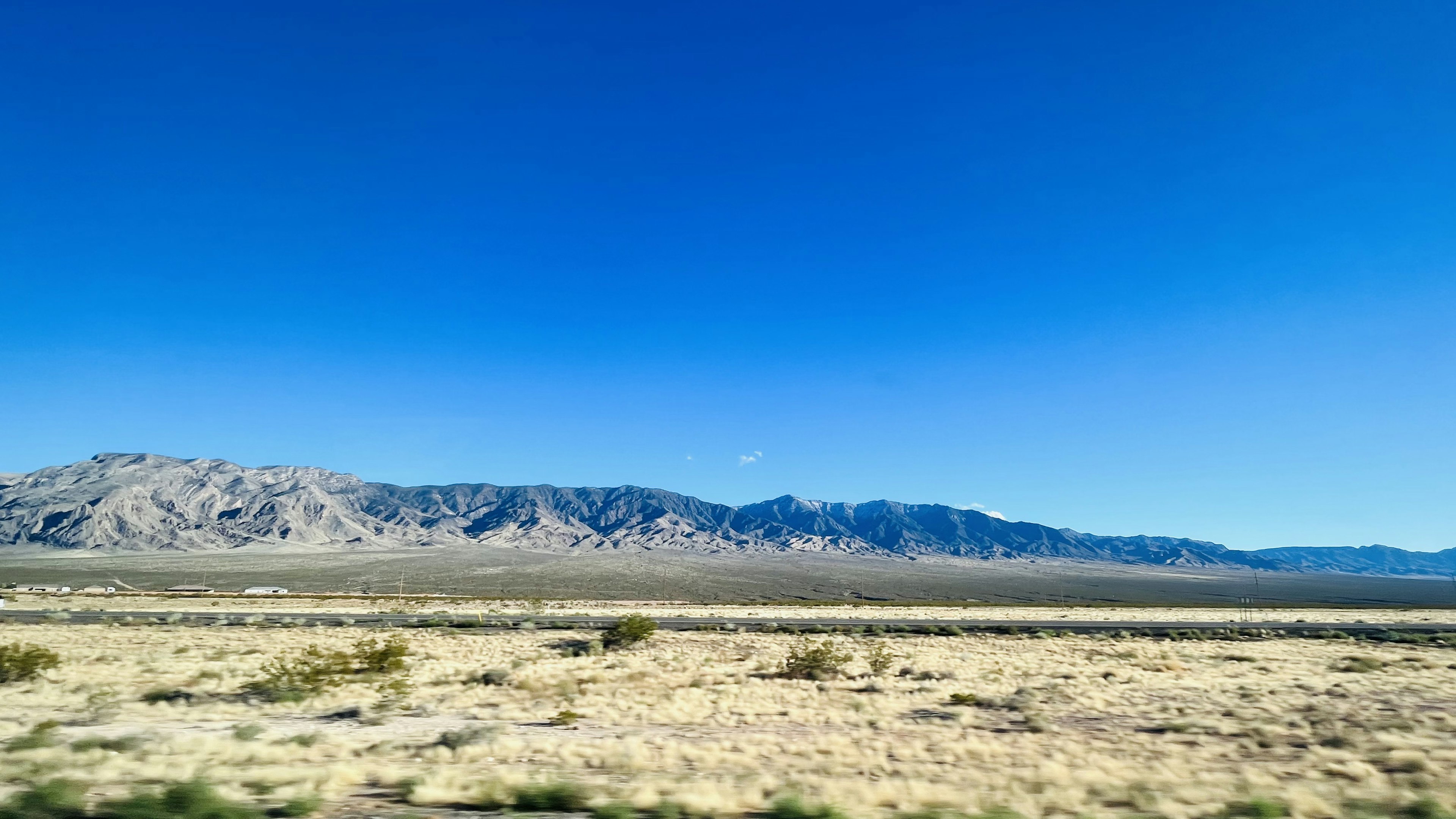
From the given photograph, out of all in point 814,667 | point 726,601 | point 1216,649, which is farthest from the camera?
point 726,601

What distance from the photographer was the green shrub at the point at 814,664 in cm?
2462

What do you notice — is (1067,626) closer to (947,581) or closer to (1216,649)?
(1216,649)

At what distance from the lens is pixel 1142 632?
144ft

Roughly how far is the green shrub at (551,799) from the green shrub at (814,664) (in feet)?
47.3

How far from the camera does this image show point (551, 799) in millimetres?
10617

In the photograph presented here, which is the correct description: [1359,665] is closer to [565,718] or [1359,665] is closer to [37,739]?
[565,718]

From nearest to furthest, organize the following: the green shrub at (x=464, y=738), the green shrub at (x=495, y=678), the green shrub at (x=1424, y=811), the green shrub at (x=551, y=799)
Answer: the green shrub at (x=1424, y=811)
the green shrub at (x=551, y=799)
the green shrub at (x=464, y=738)
the green shrub at (x=495, y=678)

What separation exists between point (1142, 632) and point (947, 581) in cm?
12777

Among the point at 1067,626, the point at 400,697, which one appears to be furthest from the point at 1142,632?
the point at 400,697

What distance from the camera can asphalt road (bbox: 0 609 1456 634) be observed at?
136 feet

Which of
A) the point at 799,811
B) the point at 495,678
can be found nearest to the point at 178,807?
the point at 799,811

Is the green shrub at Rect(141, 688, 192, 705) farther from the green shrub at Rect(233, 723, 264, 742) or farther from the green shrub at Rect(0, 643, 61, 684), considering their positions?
the green shrub at Rect(233, 723, 264, 742)

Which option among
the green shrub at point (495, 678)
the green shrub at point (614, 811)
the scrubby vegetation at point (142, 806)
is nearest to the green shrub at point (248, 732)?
the scrubby vegetation at point (142, 806)

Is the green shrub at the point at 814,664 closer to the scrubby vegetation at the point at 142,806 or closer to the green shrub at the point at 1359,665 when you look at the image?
the scrubby vegetation at the point at 142,806
